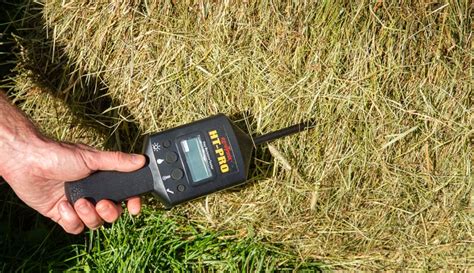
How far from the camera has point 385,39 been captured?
72.4 inches

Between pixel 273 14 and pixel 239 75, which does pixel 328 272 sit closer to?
pixel 239 75

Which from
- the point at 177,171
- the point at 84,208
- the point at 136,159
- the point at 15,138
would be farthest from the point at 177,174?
the point at 15,138

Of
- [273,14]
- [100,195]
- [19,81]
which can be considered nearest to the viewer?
[100,195]

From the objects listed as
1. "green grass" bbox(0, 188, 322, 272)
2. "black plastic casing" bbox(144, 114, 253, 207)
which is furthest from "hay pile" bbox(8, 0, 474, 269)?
"black plastic casing" bbox(144, 114, 253, 207)

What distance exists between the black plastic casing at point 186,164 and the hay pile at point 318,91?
23cm

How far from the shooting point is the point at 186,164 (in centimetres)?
164

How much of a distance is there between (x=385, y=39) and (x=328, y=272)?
75cm

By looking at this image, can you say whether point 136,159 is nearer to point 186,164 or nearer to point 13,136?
point 186,164

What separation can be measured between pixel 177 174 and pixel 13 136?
41cm

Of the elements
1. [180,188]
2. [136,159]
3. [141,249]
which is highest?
[136,159]

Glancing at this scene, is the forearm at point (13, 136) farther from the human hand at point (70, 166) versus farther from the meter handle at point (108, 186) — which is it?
the meter handle at point (108, 186)

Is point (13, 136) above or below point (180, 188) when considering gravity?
above

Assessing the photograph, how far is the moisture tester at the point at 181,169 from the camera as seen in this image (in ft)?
5.28

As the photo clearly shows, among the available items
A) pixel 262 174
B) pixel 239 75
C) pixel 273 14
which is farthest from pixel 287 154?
pixel 273 14
